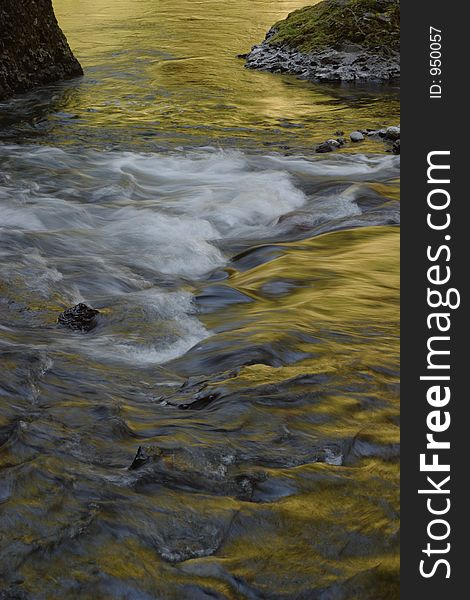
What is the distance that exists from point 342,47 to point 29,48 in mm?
6620

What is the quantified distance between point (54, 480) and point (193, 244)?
4599 mm

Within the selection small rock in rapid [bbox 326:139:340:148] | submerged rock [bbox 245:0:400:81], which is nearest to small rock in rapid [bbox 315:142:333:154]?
small rock in rapid [bbox 326:139:340:148]

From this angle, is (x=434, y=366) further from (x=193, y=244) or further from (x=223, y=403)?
(x=193, y=244)

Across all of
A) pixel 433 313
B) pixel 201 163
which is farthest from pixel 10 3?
pixel 433 313

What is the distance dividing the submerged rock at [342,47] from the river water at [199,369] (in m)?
5.17

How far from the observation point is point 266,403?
4.24m

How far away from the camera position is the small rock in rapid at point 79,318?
5434mm

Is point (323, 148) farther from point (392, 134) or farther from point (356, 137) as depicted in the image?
point (392, 134)

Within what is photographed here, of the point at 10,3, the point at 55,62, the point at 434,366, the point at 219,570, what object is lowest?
the point at 219,570

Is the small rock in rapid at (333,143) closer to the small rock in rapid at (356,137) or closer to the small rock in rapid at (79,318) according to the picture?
the small rock in rapid at (356,137)

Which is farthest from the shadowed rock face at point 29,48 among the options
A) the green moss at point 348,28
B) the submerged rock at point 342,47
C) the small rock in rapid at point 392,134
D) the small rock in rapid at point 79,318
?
the small rock in rapid at point 79,318

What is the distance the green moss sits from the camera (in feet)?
54.5

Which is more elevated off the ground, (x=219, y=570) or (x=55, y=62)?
(x=55, y=62)

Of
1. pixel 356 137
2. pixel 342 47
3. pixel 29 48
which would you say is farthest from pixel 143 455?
pixel 342 47
